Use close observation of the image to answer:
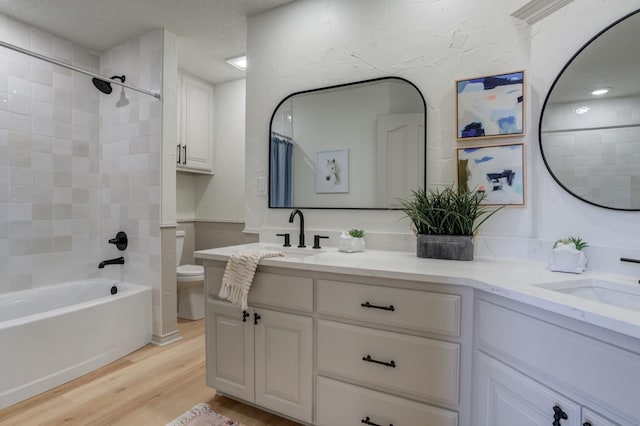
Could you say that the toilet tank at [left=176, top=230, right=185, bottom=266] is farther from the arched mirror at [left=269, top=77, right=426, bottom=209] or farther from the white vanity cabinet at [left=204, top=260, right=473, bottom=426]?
the white vanity cabinet at [left=204, top=260, right=473, bottom=426]

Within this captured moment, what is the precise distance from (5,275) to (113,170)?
42.9 inches

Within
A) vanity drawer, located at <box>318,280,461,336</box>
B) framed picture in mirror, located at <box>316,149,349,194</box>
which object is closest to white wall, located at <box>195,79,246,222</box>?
framed picture in mirror, located at <box>316,149,349,194</box>

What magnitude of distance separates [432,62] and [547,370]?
1518 millimetres

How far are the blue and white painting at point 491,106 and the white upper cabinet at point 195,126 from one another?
2.65m

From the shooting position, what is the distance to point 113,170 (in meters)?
2.77

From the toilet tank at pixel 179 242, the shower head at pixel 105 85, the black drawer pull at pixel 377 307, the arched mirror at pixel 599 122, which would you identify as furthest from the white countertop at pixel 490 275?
the shower head at pixel 105 85

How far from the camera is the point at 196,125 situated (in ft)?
10.9

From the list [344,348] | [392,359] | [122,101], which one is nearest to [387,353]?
[392,359]

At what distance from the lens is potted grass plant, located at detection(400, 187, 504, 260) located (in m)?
1.48

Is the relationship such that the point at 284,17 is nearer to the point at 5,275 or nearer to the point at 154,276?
the point at 154,276

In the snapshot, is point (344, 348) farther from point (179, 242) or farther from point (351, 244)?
point (179, 242)

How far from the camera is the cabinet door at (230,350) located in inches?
62.2

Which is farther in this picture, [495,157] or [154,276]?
[154,276]

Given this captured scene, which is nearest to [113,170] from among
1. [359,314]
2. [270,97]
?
[270,97]
